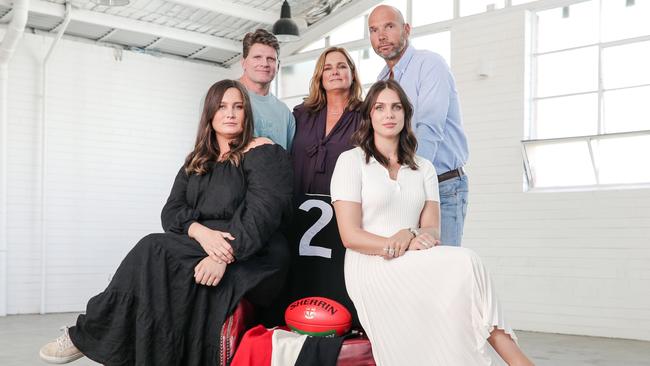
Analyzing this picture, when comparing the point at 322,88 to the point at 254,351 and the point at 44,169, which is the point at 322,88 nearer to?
the point at 254,351

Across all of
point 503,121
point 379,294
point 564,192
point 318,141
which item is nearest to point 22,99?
point 503,121

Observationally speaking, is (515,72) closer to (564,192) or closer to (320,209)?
(564,192)

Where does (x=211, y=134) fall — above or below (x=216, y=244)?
above

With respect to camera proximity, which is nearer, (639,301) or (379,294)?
(379,294)

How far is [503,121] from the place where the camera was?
28.5ft

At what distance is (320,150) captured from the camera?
3361 millimetres

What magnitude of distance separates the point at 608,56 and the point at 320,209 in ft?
19.5

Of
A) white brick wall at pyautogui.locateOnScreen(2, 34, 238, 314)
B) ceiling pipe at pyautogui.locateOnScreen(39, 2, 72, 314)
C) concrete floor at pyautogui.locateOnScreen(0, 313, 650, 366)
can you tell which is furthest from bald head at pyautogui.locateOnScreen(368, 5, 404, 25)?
white brick wall at pyautogui.locateOnScreen(2, 34, 238, 314)

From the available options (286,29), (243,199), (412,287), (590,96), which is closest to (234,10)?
(286,29)

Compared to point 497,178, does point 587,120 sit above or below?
above

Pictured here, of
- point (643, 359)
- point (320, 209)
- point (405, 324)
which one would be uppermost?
point (320, 209)

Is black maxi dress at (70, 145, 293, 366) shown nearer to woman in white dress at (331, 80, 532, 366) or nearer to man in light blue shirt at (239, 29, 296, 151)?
woman in white dress at (331, 80, 532, 366)

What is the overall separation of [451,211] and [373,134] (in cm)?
51

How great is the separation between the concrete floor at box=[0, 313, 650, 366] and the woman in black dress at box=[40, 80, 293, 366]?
3.17 m
